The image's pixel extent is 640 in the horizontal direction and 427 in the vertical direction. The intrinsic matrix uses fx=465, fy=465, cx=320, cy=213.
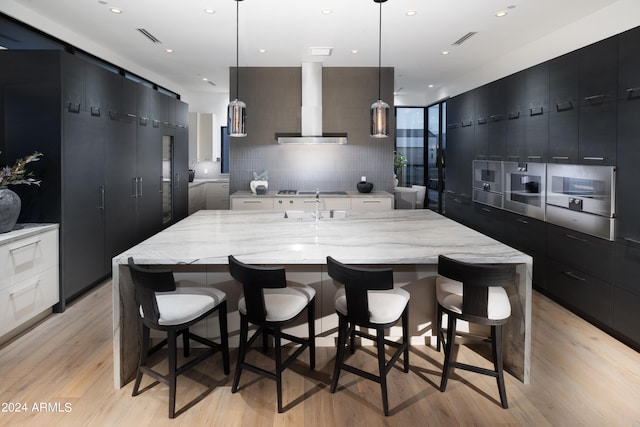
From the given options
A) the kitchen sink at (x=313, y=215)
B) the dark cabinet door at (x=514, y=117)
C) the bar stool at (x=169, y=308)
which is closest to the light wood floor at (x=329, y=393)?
the bar stool at (x=169, y=308)

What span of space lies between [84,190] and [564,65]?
4.55m

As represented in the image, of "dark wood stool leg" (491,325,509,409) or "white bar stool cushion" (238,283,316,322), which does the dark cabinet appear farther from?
"white bar stool cushion" (238,283,316,322)

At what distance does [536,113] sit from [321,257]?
3139 mm

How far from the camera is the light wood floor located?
2439 millimetres

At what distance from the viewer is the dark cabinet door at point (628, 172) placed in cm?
324

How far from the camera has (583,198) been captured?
3811 millimetres

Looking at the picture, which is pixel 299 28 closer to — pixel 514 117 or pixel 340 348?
pixel 514 117

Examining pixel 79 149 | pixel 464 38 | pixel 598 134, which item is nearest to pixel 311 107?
pixel 464 38

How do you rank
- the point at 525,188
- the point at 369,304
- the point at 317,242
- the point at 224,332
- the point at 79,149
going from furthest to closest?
the point at 525,188 → the point at 79,149 → the point at 317,242 → the point at 224,332 → the point at 369,304

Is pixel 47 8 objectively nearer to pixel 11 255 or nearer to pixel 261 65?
pixel 11 255

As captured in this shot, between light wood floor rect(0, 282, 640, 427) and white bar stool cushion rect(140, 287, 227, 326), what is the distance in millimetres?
503

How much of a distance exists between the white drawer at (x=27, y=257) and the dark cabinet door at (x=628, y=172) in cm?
445

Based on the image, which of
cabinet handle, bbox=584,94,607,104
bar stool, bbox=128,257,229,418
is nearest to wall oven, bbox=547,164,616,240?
cabinet handle, bbox=584,94,607,104

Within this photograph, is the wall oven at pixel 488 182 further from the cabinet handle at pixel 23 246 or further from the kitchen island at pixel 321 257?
the cabinet handle at pixel 23 246
